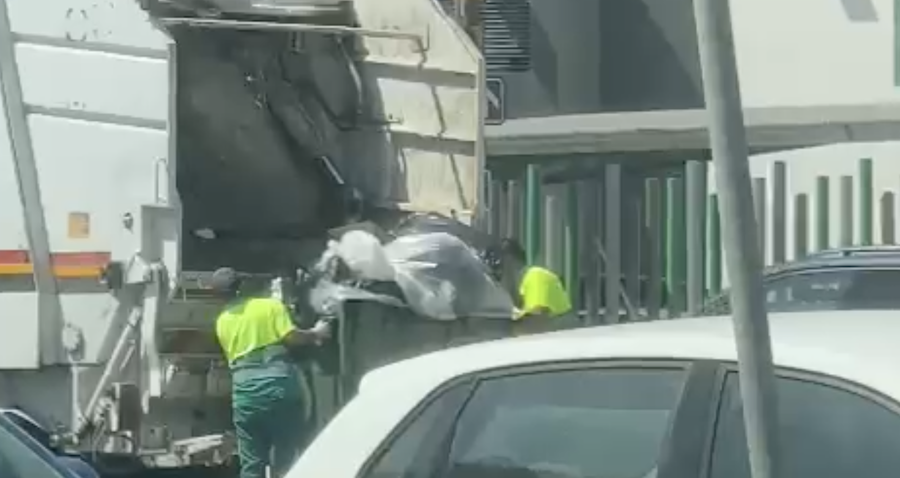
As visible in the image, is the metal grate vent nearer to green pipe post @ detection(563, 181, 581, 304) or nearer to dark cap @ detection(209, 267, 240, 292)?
green pipe post @ detection(563, 181, 581, 304)

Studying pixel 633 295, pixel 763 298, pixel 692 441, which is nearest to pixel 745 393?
pixel 763 298

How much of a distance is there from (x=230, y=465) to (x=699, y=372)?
21.5 feet

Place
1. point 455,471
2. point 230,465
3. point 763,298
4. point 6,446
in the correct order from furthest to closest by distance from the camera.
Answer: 1. point 230,465
2. point 6,446
3. point 455,471
4. point 763,298

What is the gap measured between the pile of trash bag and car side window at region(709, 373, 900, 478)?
6.23 metres

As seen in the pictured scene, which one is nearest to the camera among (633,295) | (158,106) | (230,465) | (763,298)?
(763,298)

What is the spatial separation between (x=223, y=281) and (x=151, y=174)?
2.42 ft

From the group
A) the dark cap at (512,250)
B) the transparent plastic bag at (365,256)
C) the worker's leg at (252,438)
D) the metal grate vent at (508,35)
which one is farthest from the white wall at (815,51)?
the worker's leg at (252,438)

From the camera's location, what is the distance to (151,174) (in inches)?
360

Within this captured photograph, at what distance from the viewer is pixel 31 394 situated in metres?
9.41

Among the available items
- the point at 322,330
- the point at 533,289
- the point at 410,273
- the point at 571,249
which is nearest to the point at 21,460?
the point at 322,330

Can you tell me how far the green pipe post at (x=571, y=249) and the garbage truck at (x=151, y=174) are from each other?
2.76 metres

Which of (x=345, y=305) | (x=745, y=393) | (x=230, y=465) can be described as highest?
(x=745, y=393)

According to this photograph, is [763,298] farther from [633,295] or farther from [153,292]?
[633,295]

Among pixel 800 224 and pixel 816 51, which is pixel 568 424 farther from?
pixel 816 51
